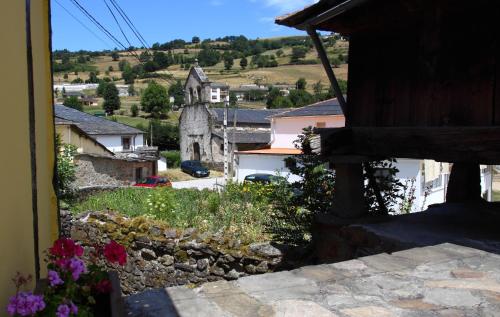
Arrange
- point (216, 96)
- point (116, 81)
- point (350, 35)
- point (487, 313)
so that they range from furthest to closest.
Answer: point (116, 81) → point (216, 96) → point (350, 35) → point (487, 313)

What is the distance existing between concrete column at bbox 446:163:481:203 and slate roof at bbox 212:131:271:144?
25008mm

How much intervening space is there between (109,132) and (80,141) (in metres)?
6.65

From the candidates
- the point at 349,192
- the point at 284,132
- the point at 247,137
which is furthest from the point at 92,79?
the point at 349,192

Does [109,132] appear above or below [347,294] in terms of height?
above

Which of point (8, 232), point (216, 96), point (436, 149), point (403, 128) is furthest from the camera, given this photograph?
point (216, 96)

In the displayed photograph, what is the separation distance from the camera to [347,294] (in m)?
2.56

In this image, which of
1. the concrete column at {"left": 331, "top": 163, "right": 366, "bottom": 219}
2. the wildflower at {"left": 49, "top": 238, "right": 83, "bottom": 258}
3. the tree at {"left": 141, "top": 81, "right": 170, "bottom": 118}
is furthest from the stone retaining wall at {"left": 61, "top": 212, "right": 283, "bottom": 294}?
the tree at {"left": 141, "top": 81, "right": 170, "bottom": 118}

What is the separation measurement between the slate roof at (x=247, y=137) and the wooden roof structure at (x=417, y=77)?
Answer: 26.2 m

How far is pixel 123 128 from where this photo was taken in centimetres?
3222

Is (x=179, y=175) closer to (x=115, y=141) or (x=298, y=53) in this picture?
(x=115, y=141)

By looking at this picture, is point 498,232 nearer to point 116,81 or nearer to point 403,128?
point 403,128

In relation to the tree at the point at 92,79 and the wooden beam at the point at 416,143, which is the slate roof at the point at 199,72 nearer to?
the wooden beam at the point at 416,143

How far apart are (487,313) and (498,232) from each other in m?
2.68

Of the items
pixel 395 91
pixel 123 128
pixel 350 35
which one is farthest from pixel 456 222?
pixel 123 128
